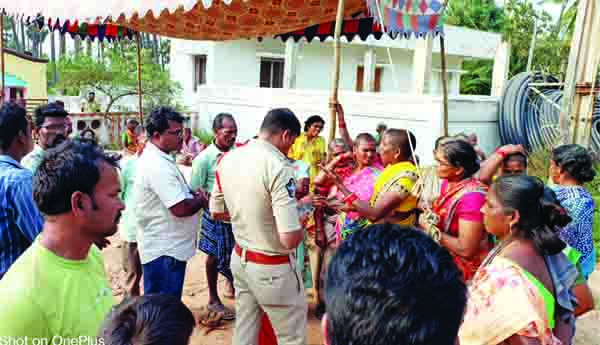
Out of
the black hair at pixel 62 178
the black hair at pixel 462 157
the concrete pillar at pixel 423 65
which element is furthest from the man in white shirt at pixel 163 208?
the concrete pillar at pixel 423 65

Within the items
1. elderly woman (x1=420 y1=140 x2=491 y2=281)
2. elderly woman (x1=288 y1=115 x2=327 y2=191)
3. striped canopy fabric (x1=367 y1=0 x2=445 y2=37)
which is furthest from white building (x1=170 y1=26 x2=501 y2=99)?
elderly woman (x1=420 y1=140 x2=491 y2=281)

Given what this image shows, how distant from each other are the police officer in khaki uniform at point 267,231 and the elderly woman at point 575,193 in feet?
5.32

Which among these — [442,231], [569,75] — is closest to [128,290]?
[442,231]

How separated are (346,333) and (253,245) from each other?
1.82 metres

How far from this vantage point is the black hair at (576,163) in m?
2.95

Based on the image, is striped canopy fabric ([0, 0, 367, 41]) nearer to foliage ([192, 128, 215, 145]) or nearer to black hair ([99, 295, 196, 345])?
black hair ([99, 295, 196, 345])

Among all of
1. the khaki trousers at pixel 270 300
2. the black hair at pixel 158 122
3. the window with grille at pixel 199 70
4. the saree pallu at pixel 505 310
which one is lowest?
the khaki trousers at pixel 270 300

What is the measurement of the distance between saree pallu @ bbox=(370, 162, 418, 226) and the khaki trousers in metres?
0.75

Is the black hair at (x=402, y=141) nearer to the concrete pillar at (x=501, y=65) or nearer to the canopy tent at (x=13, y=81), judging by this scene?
the concrete pillar at (x=501, y=65)

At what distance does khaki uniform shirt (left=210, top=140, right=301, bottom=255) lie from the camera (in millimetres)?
2625

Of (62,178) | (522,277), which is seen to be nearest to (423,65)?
(522,277)

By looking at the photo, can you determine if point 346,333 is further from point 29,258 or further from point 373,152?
point 373,152

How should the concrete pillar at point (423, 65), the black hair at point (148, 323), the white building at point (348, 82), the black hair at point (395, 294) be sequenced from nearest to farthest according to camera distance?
1. the black hair at point (395, 294)
2. the black hair at point (148, 323)
3. the white building at point (348, 82)
4. the concrete pillar at point (423, 65)

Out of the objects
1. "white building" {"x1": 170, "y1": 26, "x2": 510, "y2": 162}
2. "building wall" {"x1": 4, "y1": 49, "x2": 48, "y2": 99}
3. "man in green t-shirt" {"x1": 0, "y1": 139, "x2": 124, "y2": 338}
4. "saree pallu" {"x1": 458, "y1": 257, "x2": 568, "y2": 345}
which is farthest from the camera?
"building wall" {"x1": 4, "y1": 49, "x2": 48, "y2": 99}
